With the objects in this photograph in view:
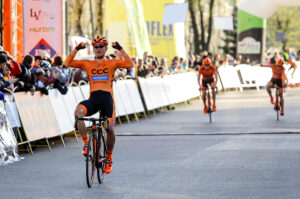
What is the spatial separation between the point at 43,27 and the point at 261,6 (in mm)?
21494

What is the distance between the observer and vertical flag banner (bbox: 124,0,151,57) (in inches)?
1180

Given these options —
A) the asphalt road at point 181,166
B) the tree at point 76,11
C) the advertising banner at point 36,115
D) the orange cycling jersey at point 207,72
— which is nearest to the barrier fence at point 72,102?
the advertising banner at point 36,115

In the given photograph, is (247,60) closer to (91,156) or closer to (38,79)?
(38,79)

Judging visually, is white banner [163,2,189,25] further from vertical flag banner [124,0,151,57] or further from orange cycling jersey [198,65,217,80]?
orange cycling jersey [198,65,217,80]

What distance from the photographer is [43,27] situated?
2145 cm

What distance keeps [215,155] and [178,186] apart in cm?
360

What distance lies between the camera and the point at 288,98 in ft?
107

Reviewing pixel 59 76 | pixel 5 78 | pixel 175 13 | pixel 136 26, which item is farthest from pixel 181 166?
pixel 175 13

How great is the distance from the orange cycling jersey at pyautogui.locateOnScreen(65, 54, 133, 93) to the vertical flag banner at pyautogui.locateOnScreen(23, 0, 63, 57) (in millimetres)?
10156

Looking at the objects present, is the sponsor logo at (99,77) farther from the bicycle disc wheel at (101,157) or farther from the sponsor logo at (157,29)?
the sponsor logo at (157,29)

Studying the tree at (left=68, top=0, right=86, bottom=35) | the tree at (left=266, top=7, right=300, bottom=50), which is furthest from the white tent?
the tree at (left=266, top=7, right=300, bottom=50)

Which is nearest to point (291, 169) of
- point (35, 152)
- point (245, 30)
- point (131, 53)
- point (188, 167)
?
point (188, 167)

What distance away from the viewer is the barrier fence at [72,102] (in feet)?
47.7

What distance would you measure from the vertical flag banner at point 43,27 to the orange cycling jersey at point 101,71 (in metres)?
10.2
